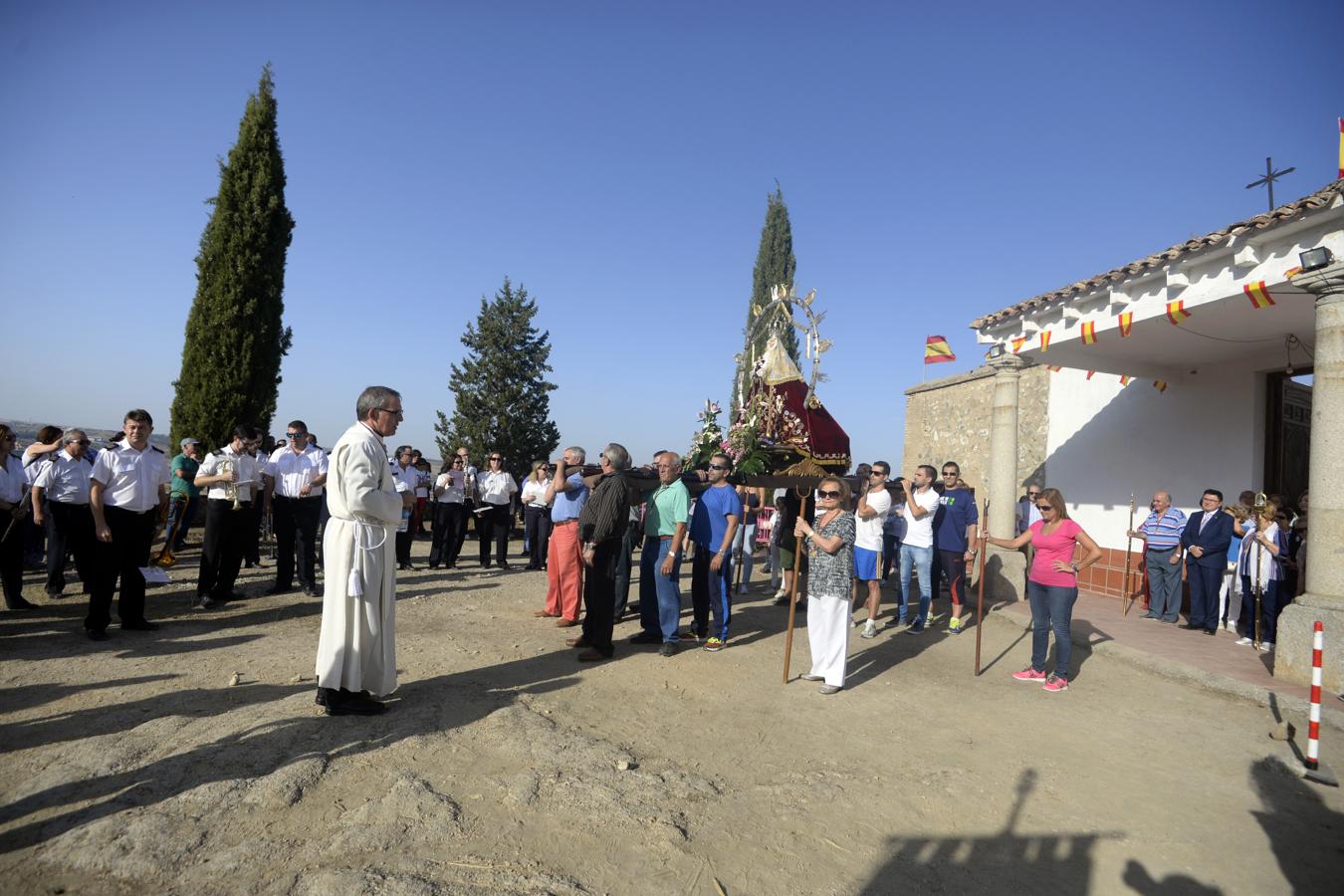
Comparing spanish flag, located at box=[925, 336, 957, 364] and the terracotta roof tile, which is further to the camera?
spanish flag, located at box=[925, 336, 957, 364]

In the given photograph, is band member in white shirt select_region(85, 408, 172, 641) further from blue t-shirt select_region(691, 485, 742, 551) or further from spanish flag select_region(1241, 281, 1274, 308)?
spanish flag select_region(1241, 281, 1274, 308)

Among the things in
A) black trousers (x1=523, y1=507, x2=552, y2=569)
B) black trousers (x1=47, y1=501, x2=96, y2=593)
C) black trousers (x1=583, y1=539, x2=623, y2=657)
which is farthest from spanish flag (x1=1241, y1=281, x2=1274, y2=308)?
black trousers (x1=47, y1=501, x2=96, y2=593)

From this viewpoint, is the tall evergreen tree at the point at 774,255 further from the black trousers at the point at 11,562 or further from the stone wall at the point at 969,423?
the black trousers at the point at 11,562

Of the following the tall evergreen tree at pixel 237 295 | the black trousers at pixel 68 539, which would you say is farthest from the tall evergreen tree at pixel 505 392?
the black trousers at pixel 68 539

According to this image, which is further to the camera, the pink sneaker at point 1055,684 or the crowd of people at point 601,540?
the pink sneaker at point 1055,684

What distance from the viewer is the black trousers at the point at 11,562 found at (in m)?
6.80

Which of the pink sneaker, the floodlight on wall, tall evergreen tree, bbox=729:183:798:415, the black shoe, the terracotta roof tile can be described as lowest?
the pink sneaker

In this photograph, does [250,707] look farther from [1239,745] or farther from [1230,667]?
[1230,667]

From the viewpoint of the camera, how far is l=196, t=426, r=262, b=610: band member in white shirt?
7293mm

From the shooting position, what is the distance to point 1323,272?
20.1 feet

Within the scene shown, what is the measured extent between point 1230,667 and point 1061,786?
3947mm

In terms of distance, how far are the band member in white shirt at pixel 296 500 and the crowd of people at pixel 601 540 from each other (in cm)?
2

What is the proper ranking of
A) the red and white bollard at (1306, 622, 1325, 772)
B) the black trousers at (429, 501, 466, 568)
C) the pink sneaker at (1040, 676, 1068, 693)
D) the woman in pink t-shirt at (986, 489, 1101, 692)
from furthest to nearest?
1. the black trousers at (429, 501, 466, 568)
2. the pink sneaker at (1040, 676, 1068, 693)
3. the woman in pink t-shirt at (986, 489, 1101, 692)
4. the red and white bollard at (1306, 622, 1325, 772)

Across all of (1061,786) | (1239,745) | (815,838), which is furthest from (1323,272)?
(815,838)
